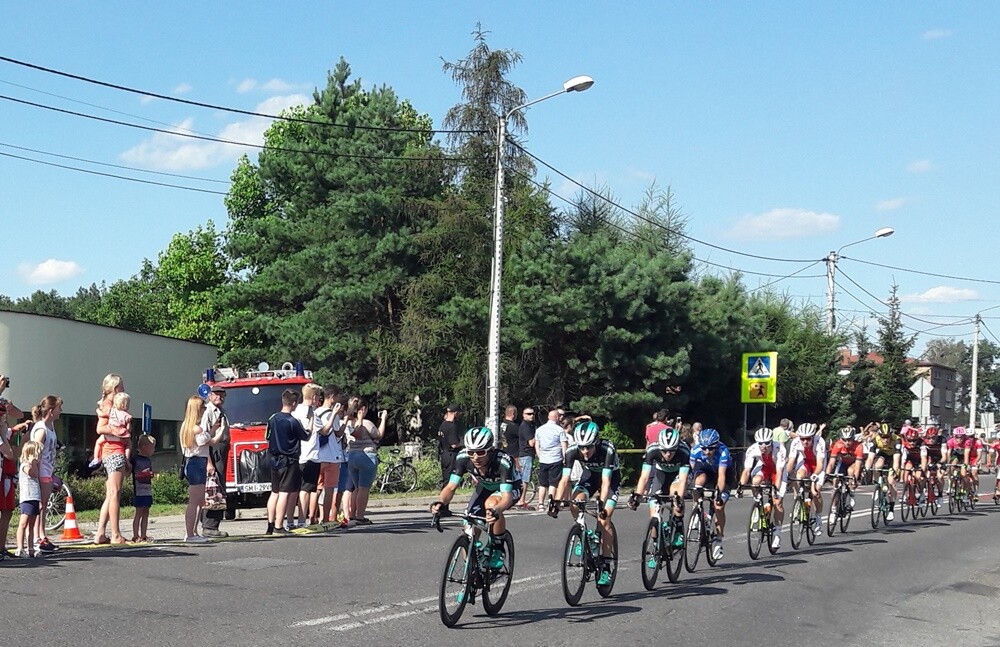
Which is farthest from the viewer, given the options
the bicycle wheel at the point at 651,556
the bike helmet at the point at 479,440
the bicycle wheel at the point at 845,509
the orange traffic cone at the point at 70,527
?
the bicycle wheel at the point at 845,509

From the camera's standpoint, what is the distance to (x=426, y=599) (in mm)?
10672

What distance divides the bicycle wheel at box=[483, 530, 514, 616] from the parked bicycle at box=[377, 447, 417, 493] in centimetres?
1644

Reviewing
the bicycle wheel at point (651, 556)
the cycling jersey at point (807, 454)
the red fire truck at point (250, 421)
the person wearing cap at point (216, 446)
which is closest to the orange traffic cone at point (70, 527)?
the person wearing cap at point (216, 446)

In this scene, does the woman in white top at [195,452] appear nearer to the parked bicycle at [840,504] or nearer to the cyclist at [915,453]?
the parked bicycle at [840,504]

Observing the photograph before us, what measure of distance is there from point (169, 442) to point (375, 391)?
717 centimetres

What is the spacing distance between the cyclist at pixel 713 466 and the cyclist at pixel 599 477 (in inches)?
109

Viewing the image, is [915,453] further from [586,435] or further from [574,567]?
[574,567]

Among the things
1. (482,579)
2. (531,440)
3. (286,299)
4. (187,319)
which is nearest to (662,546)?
(482,579)

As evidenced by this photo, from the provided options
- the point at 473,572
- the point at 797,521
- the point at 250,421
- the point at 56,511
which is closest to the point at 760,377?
the point at 797,521

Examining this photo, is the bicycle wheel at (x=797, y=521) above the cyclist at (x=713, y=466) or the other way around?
the other way around

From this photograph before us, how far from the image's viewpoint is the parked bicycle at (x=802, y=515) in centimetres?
1700

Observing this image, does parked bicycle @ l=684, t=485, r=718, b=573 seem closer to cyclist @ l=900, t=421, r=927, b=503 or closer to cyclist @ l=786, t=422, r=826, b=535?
cyclist @ l=786, t=422, r=826, b=535

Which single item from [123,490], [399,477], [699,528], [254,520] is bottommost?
[254,520]

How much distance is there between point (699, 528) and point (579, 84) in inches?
548
